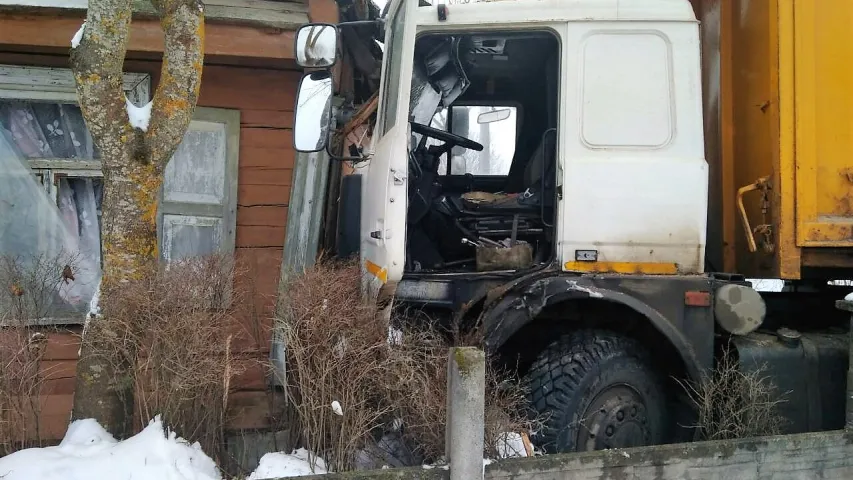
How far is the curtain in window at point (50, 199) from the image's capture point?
4730 millimetres

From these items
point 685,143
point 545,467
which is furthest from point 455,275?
point 685,143

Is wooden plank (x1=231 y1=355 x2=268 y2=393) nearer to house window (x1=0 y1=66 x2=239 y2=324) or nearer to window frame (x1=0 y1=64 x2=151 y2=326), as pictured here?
house window (x1=0 y1=66 x2=239 y2=324)

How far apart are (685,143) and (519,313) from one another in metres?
1.23

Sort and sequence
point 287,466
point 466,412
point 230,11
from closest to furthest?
point 466,412, point 287,466, point 230,11

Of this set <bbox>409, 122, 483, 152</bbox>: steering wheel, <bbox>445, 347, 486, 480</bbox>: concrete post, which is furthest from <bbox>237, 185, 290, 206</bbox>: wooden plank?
<bbox>445, 347, 486, 480</bbox>: concrete post

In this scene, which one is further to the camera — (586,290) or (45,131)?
(45,131)

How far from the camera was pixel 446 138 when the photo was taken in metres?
4.06

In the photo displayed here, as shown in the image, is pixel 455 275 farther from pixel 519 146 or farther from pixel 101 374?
pixel 101 374

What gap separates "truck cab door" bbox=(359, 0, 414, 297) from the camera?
10.5 ft

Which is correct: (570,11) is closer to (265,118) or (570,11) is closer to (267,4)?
(267,4)

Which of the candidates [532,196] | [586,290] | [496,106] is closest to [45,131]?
[496,106]

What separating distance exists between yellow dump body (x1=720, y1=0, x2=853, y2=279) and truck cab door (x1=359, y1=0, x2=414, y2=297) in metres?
1.88

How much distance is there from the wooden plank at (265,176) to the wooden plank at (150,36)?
919 mm

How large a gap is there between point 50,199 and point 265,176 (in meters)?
1.60
